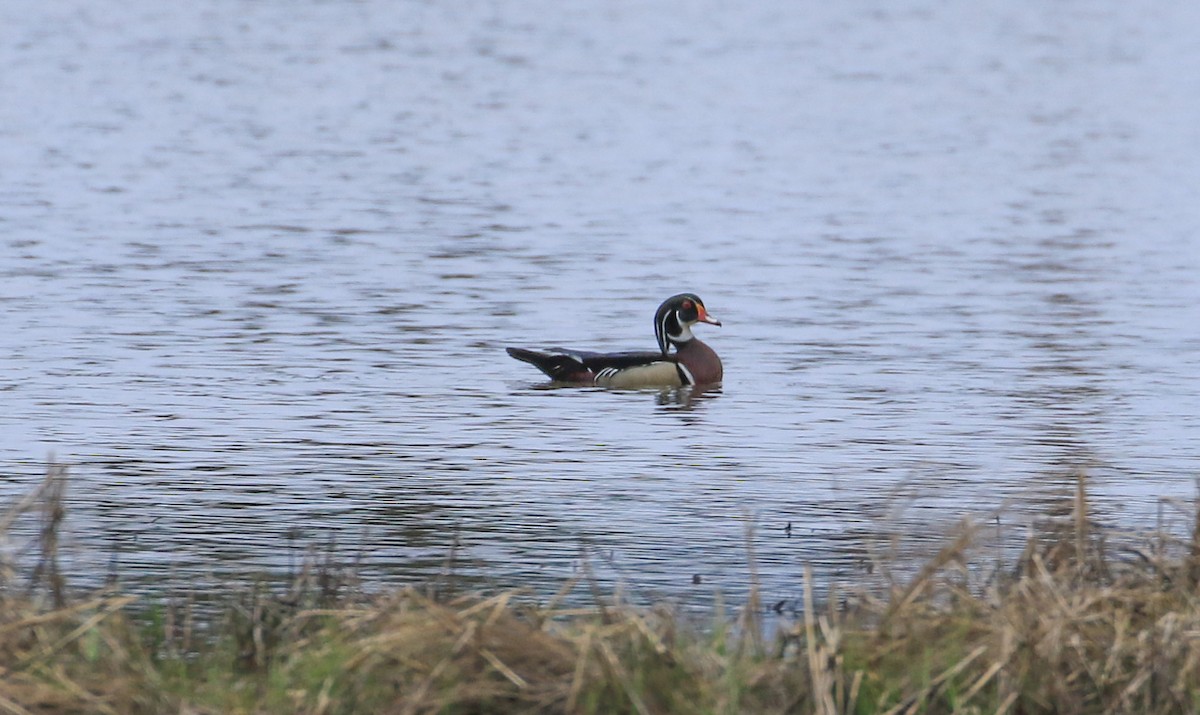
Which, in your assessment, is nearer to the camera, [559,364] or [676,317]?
[559,364]

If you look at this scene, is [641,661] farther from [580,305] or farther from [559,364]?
[580,305]

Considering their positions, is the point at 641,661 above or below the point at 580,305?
below

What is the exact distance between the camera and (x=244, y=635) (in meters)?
6.58

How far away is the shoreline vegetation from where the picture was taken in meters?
5.86

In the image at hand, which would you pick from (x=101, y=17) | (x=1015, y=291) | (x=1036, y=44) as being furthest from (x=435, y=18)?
(x=1015, y=291)

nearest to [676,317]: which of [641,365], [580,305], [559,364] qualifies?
[641,365]

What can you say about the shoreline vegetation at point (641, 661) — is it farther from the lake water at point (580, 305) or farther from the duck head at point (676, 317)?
the duck head at point (676, 317)

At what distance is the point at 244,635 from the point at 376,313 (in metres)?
9.30

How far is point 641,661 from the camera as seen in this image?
19.6 feet

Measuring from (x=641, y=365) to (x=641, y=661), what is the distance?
8.05 m

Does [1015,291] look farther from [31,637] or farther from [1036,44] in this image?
[1036,44]

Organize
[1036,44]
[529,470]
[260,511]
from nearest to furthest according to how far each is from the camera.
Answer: [260,511] < [529,470] < [1036,44]

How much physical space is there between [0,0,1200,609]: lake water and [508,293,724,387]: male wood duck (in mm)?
144

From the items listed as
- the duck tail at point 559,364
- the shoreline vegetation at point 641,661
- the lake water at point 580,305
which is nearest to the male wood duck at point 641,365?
the duck tail at point 559,364
